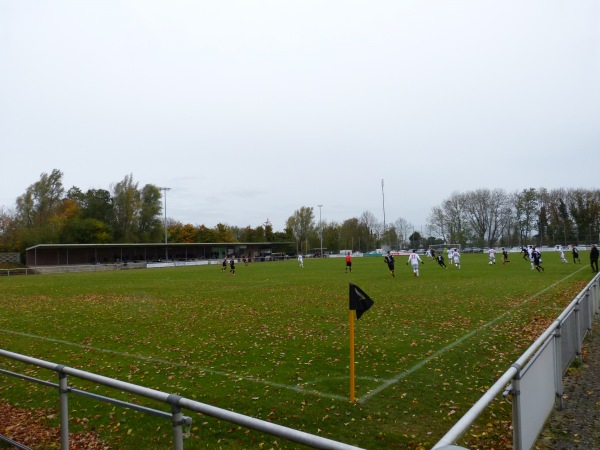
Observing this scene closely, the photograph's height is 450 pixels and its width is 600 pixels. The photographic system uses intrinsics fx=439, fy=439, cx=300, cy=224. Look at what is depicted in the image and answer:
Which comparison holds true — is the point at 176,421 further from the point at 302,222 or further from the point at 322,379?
the point at 302,222

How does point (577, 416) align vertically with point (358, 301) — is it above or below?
below

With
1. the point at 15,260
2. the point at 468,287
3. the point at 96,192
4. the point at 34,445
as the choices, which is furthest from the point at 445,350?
the point at 96,192

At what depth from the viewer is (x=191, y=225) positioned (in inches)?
4281

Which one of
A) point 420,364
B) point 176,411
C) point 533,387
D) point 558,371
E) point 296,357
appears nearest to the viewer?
point 176,411

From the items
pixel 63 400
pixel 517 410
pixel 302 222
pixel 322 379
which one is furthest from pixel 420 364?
pixel 302 222

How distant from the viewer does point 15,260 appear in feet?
226

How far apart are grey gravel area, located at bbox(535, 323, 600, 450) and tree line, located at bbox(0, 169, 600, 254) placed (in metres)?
77.3

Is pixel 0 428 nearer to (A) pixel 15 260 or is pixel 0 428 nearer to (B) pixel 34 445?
(B) pixel 34 445

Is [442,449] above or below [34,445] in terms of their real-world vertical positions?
above

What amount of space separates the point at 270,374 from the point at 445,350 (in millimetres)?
3834

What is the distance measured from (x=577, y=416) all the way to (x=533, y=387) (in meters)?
1.81

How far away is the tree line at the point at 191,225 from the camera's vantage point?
8188 centimetres

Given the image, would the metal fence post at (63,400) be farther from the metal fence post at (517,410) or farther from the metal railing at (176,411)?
the metal fence post at (517,410)

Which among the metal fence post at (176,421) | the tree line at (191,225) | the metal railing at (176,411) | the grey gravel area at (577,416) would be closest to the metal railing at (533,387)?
the grey gravel area at (577,416)
